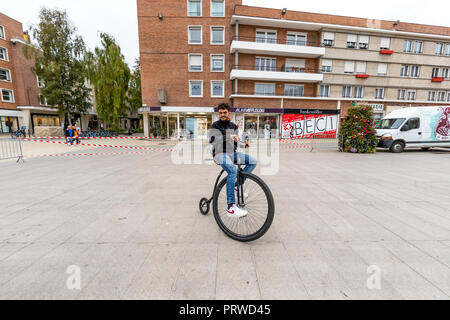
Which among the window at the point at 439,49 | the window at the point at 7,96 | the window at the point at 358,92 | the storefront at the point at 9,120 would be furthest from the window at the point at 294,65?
the window at the point at 7,96

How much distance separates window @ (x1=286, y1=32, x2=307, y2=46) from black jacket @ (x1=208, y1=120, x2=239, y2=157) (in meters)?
25.0

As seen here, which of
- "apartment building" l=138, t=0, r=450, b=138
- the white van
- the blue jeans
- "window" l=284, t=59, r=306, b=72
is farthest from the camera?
"window" l=284, t=59, r=306, b=72

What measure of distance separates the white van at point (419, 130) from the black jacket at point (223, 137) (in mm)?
12675

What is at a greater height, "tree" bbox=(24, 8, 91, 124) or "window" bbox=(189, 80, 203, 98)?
"tree" bbox=(24, 8, 91, 124)

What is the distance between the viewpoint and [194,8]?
21.7 m

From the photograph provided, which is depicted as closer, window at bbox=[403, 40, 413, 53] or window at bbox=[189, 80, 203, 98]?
window at bbox=[189, 80, 203, 98]

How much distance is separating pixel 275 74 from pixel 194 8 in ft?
36.8

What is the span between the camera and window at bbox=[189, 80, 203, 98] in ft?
74.3

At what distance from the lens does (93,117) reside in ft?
144

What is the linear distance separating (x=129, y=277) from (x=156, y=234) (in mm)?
882

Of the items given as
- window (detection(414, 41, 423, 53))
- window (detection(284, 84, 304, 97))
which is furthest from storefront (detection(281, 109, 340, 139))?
window (detection(414, 41, 423, 53))

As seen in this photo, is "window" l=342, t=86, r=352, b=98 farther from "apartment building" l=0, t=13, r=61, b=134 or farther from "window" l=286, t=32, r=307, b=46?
"apartment building" l=0, t=13, r=61, b=134

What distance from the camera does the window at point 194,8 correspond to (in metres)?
21.6

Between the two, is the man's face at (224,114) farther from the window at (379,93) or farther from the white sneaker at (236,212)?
the window at (379,93)
